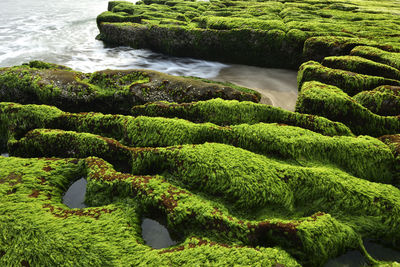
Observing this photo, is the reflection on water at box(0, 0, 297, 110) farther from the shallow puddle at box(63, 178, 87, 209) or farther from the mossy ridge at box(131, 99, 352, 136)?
the shallow puddle at box(63, 178, 87, 209)

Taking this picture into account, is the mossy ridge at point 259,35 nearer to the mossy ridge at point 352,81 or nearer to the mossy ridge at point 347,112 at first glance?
the mossy ridge at point 352,81

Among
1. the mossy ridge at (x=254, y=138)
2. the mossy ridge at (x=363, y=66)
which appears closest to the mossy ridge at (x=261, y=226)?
the mossy ridge at (x=254, y=138)

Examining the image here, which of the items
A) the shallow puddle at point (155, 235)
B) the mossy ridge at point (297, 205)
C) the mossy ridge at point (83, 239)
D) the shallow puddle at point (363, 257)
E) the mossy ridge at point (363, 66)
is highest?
the mossy ridge at point (363, 66)

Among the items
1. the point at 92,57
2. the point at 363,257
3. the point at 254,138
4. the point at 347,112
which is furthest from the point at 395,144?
the point at 92,57

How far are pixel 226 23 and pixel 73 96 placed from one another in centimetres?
748

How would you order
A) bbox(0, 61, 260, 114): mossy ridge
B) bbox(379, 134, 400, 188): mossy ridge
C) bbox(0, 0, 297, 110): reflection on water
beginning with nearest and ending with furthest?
bbox(379, 134, 400, 188): mossy ridge, bbox(0, 61, 260, 114): mossy ridge, bbox(0, 0, 297, 110): reflection on water

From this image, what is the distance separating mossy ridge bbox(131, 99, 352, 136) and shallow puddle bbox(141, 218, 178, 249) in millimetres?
2161

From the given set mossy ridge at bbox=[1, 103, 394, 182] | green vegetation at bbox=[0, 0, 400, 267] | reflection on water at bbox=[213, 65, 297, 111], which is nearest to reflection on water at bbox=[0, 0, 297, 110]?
reflection on water at bbox=[213, 65, 297, 111]

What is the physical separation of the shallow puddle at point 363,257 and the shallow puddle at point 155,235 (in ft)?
6.01

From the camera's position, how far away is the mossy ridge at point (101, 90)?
206 inches

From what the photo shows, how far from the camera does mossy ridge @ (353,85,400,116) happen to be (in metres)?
4.62

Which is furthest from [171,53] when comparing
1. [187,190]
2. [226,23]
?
[187,190]

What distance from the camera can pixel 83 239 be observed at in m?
2.42

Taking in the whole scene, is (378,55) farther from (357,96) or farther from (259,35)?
(259,35)
